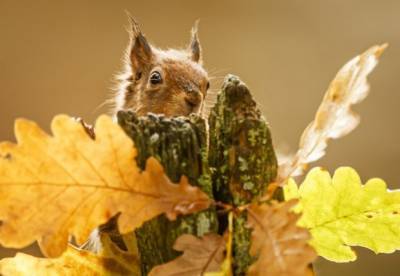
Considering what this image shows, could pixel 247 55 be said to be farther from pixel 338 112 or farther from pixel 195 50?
pixel 338 112

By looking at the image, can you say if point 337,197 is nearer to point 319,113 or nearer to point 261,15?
point 319,113

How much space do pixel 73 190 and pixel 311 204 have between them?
0.18 m

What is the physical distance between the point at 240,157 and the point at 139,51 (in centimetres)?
61

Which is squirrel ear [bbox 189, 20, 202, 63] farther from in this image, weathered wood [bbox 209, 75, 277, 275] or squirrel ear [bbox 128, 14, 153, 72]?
weathered wood [bbox 209, 75, 277, 275]

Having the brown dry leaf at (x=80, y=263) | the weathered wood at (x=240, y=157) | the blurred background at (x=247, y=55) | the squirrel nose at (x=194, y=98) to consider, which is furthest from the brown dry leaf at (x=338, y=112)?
the blurred background at (x=247, y=55)

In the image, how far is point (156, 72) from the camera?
0.97 m

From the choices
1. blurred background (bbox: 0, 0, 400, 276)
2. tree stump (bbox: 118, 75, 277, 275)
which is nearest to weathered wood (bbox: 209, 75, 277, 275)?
tree stump (bbox: 118, 75, 277, 275)

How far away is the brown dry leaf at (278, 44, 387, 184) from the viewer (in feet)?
1.28

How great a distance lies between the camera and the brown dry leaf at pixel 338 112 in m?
0.39

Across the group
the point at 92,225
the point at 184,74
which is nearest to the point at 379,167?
the point at 184,74

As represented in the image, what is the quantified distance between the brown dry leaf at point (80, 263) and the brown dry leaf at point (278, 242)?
133mm

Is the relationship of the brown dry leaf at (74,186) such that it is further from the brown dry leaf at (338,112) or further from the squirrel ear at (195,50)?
the squirrel ear at (195,50)

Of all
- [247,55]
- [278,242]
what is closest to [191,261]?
[278,242]

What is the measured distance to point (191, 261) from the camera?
1.26ft
